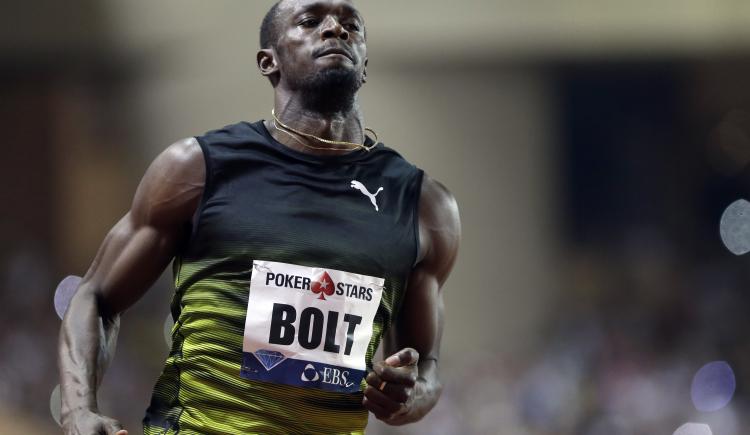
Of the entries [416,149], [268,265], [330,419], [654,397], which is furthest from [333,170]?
[416,149]

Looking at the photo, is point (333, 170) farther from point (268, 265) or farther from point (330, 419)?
point (330, 419)

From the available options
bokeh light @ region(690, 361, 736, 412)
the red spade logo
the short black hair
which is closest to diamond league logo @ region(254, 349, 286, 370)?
the red spade logo

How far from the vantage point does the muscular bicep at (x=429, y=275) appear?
4012 mm

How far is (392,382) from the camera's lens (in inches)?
128

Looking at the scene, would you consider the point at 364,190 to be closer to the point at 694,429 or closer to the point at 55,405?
the point at 55,405

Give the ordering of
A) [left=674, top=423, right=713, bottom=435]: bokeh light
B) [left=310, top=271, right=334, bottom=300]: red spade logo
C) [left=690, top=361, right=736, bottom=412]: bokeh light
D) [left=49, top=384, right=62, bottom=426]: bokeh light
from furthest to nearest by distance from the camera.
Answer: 1. [left=690, top=361, right=736, bottom=412]: bokeh light
2. [left=674, top=423, right=713, bottom=435]: bokeh light
3. [left=49, top=384, right=62, bottom=426]: bokeh light
4. [left=310, top=271, right=334, bottom=300]: red spade logo

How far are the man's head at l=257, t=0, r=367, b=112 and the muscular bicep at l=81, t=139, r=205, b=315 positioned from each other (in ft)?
1.52

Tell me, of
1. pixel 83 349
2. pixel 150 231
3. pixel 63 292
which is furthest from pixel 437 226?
pixel 63 292

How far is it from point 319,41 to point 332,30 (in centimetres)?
6

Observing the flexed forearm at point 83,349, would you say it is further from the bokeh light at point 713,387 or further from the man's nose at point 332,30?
the bokeh light at point 713,387

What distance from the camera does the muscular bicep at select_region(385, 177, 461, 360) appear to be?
401 centimetres

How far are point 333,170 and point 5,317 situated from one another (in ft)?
29.8

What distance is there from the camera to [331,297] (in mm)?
3611

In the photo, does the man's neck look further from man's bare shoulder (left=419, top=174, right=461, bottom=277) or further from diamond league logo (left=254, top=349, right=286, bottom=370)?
diamond league logo (left=254, top=349, right=286, bottom=370)
